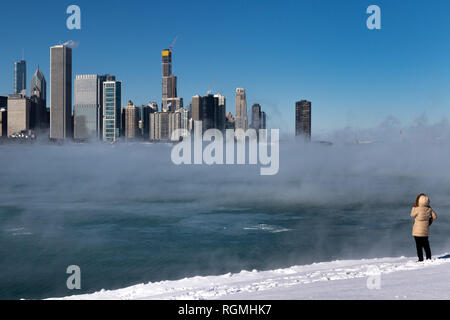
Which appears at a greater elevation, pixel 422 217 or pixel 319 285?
pixel 422 217

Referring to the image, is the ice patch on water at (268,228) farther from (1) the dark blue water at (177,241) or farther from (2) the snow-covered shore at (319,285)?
(2) the snow-covered shore at (319,285)

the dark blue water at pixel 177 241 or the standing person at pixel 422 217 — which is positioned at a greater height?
the standing person at pixel 422 217

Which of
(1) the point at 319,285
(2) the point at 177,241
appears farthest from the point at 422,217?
(2) the point at 177,241

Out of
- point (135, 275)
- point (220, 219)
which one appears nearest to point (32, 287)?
point (135, 275)

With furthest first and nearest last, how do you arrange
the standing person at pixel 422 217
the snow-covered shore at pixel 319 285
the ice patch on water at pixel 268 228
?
the ice patch on water at pixel 268 228 < the standing person at pixel 422 217 < the snow-covered shore at pixel 319 285

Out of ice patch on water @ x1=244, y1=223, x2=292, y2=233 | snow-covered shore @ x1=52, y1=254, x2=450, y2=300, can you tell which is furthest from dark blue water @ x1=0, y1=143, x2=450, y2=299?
snow-covered shore @ x1=52, y1=254, x2=450, y2=300

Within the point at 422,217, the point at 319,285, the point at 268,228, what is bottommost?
the point at 268,228

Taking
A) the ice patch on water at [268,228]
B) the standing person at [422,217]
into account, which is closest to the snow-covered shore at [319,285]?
the standing person at [422,217]

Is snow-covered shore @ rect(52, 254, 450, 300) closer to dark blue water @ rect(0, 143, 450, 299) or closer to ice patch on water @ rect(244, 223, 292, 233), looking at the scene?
dark blue water @ rect(0, 143, 450, 299)

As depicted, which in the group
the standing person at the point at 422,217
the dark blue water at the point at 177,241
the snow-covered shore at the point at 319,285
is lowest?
the dark blue water at the point at 177,241

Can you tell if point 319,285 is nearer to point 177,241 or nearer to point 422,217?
point 422,217
